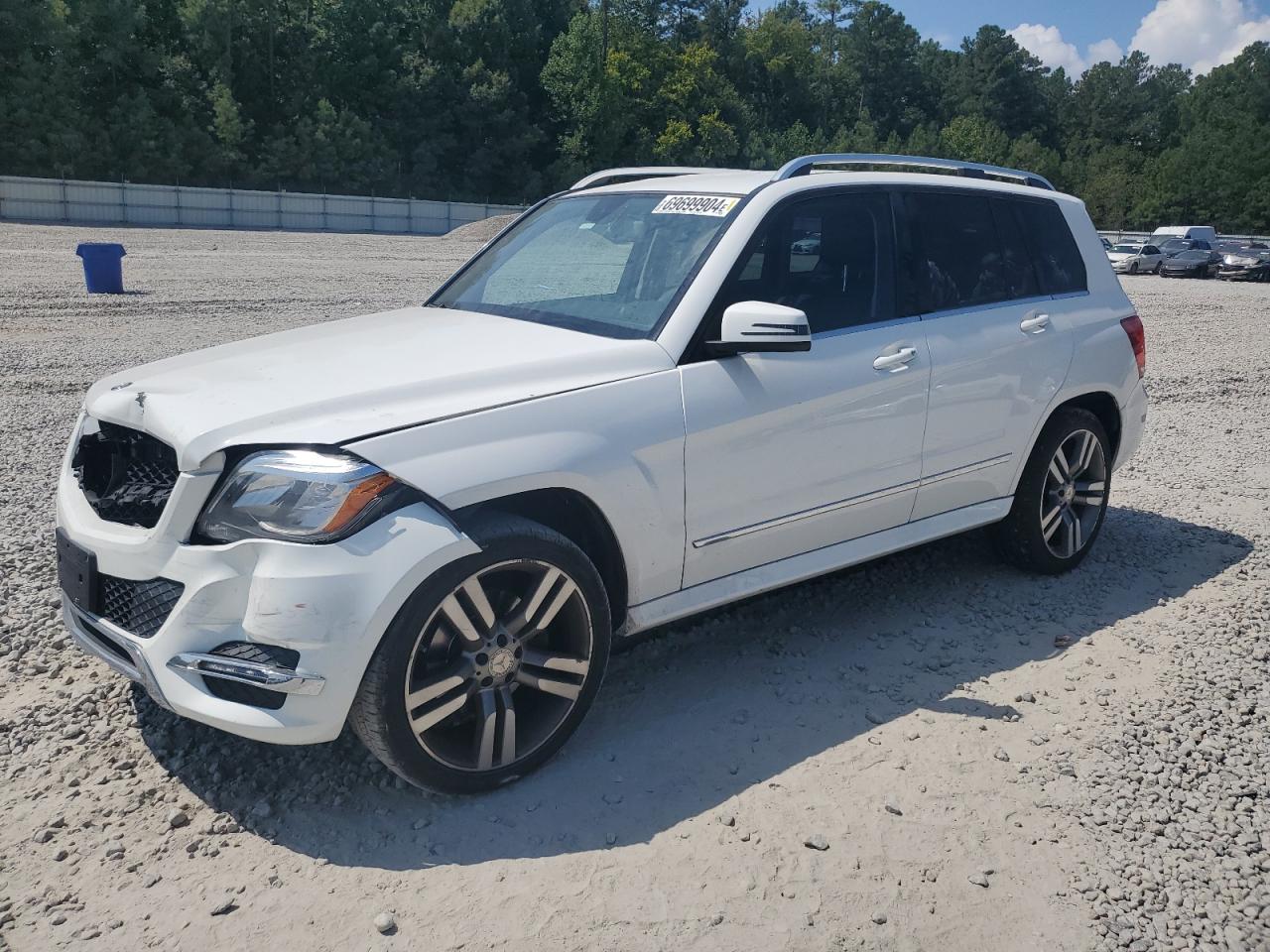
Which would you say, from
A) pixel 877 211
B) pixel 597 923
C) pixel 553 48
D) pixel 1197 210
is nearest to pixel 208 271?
pixel 877 211

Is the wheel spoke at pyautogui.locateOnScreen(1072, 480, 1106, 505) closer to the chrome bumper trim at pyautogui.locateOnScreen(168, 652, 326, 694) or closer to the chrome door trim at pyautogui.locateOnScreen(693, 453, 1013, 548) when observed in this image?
the chrome door trim at pyautogui.locateOnScreen(693, 453, 1013, 548)

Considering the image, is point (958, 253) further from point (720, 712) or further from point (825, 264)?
point (720, 712)

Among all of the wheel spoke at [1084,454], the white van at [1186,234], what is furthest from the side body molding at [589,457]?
the white van at [1186,234]

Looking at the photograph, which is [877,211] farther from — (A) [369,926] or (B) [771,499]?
(A) [369,926]

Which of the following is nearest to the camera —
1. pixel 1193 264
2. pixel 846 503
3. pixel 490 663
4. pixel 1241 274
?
pixel 490 663

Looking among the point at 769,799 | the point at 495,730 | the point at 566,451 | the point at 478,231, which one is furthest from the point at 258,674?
the point at 478,231

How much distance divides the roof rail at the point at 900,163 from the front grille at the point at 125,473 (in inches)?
99.2

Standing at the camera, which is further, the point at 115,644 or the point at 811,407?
the point at 811,407

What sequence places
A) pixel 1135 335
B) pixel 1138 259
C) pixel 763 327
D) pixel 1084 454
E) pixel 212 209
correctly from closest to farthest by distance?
pixel 763 327 → pixel 1084 454 → pixel 1135 335 → pixel 1138 259 → pixel 212 209

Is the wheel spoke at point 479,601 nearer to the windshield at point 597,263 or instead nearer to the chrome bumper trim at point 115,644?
the chrome bumper trim at point 115,644

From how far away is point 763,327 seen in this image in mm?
3719

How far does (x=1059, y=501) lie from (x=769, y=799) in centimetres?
272

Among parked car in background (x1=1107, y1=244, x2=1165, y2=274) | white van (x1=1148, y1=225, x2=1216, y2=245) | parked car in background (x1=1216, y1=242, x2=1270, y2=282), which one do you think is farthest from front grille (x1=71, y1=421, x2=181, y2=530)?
white van (x1=1148, y1=225, x2=1216, y2=245)

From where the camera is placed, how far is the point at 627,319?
3.97m
